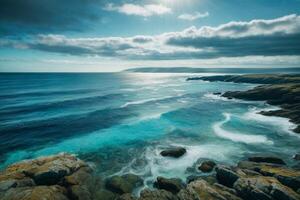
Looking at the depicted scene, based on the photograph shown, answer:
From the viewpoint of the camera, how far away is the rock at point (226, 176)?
23477mm

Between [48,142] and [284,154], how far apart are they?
129ft

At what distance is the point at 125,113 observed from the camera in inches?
2537

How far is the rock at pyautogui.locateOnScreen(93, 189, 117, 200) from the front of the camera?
21897 mm

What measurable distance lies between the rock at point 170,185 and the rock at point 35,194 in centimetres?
971

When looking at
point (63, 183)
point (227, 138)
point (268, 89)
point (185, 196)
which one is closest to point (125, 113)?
point (227, 138)

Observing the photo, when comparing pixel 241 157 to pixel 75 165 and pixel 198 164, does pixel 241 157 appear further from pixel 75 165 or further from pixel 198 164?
pixel 75 165

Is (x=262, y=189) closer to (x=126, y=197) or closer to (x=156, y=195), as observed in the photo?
(x=156, y=195)

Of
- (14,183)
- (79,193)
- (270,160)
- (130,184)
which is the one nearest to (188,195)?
(130,184)

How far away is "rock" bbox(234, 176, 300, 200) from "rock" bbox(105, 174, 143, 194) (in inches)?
423

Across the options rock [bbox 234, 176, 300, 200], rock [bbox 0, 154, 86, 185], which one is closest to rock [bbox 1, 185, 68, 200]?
rock [bbox 0, 154, 86, 185]

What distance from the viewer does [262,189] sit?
2022 cm

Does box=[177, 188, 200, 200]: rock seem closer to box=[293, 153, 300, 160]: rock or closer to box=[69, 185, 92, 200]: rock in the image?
box=[69, 185, 92, 200]: rock

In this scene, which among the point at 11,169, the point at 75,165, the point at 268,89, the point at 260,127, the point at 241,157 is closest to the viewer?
the point at 11,169

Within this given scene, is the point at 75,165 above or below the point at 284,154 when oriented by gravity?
above
